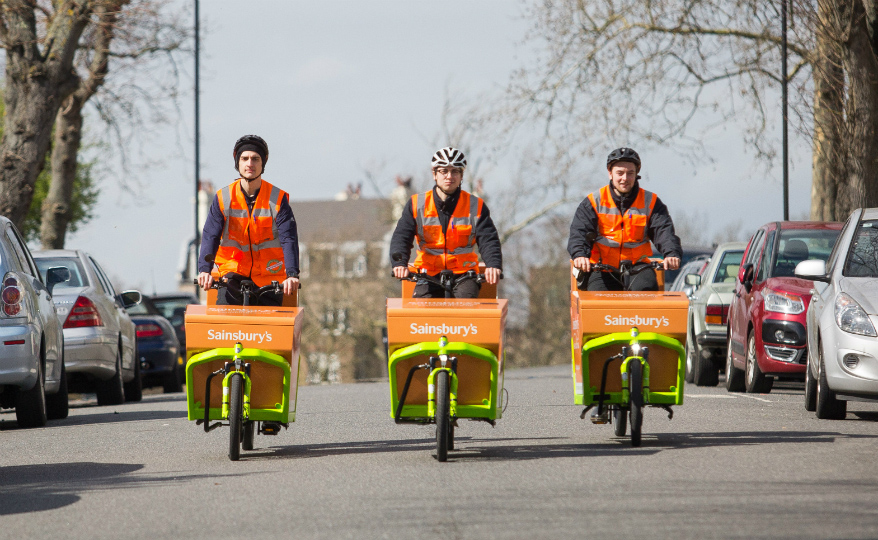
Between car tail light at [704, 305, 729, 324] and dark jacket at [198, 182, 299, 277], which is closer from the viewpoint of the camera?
dark jacket at [198, 182, 299, 277]

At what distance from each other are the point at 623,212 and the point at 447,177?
4.33 ft

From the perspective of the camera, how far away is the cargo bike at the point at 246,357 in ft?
28.3

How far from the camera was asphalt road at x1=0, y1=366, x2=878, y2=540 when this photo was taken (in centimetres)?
604

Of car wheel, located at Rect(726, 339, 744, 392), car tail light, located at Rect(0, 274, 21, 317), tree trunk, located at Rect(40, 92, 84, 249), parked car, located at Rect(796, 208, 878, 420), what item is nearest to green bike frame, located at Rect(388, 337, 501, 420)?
parked car, located at Rect(796, 208, 878, 420)

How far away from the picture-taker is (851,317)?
10102mm

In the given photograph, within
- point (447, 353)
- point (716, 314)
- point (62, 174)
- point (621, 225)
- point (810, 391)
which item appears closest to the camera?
point (447, 353)

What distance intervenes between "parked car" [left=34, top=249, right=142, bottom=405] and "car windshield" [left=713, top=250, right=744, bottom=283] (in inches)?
282

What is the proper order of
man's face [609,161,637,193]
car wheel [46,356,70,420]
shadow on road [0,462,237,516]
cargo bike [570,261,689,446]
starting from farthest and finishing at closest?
car wheel [46,356,70,420]
man's face [609,161,637,193]
cargo bike [570,261,689,446]
shadow on road [0,462,237,516]

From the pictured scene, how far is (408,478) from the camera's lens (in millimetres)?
7523

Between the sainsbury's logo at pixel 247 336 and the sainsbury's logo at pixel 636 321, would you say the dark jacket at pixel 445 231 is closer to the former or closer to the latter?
the sainsbury's logo at pixel 636 321

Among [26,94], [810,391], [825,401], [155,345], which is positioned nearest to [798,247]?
[810,391]

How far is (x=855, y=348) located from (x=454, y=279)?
3.17 meters

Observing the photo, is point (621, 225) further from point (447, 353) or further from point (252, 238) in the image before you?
point (252, 238)

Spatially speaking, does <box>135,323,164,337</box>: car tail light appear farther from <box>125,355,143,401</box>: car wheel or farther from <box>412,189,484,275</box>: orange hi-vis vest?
<box>412,189,484,275</box>: orange hi-vis vest
